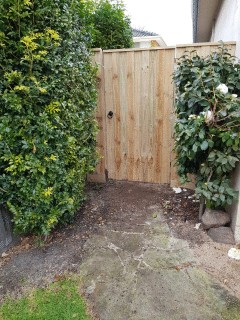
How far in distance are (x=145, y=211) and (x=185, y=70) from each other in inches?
64.9

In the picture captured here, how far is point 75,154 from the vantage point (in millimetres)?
2490

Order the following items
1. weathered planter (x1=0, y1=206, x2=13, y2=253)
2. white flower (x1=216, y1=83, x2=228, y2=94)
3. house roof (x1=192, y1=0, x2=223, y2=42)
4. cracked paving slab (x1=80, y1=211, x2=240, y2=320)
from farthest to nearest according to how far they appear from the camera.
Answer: house roof (x1=192, y1=0, x2=223, y2=42) → weathered planter (x1=0, y1=206, x2=13, y2=253) → white flower (x1=216, y1=83, x2=228, y2=94) → cracked paving slab (x1=80, y1=211, x2=240, y2=320)

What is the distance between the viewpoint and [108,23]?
360 centimetres

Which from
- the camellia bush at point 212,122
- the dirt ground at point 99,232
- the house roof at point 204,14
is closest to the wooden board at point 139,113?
the dirt ground at point 99,232

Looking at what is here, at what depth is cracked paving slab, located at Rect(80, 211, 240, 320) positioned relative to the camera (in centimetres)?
164

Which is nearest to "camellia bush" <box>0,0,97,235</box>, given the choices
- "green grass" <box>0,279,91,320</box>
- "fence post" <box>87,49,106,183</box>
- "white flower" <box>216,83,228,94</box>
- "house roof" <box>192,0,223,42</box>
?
"green grass" <box>0,279,91,320</box>

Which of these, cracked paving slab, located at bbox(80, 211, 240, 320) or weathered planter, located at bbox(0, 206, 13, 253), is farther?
weathered planter, located at bbox(0, 206, 13, 253)

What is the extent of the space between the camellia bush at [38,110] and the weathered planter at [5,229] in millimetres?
130

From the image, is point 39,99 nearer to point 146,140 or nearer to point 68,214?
point 68,214

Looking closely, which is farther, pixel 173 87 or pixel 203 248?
pixel 173 87

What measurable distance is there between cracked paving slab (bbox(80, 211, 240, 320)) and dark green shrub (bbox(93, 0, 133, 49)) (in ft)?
9.12

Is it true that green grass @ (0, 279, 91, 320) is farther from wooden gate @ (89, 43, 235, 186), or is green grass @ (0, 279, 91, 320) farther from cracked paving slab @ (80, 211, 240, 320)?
wooden gate @ (89, 43, 235, 186)

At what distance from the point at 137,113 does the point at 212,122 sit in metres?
1.43

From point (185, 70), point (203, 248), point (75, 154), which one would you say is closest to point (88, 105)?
point (75, 154)
